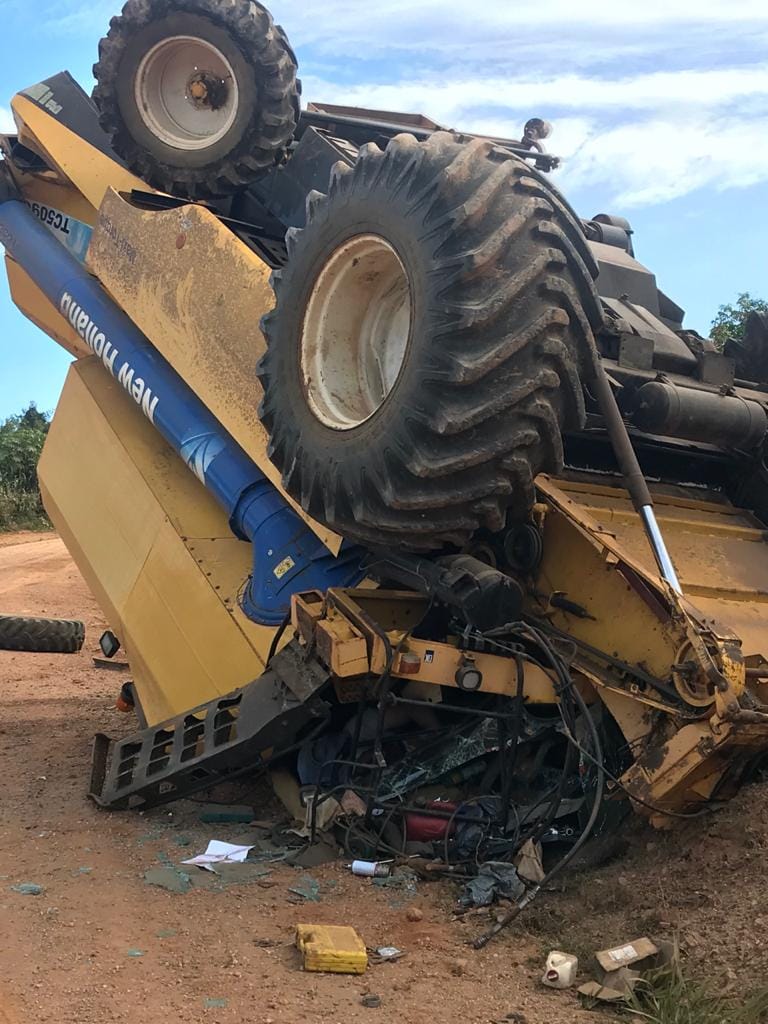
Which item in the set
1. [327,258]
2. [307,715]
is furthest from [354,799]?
[327,258]

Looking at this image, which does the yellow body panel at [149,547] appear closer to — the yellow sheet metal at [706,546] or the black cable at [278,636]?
the black cable at [278,636]

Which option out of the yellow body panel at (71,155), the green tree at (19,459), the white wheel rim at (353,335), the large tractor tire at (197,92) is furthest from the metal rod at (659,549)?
the green tree at (19,459)

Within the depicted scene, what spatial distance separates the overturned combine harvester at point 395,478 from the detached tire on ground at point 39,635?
98 centimetres

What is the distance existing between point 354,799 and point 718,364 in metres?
2.31

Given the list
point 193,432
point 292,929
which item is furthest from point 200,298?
point 292,929

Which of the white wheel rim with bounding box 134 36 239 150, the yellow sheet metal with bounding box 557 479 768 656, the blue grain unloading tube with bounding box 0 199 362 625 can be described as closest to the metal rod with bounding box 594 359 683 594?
the yellow sheet metal with bounding box 557 479 768 656

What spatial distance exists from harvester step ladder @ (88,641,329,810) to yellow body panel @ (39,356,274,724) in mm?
319

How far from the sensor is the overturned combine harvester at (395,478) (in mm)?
3504

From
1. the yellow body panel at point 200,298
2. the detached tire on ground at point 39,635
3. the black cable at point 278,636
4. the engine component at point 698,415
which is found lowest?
the detached tire on ground at point 39,635

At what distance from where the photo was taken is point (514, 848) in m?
3.77

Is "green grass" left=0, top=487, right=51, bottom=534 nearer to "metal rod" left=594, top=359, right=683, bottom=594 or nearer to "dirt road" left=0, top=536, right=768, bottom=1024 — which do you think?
"dirt road" left=0, top=536, right=768, bottom=1024

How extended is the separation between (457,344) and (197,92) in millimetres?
2917

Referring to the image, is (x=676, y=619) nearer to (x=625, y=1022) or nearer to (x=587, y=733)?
(x=587, y=733)

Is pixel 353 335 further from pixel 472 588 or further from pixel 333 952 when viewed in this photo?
pixel 333 952
